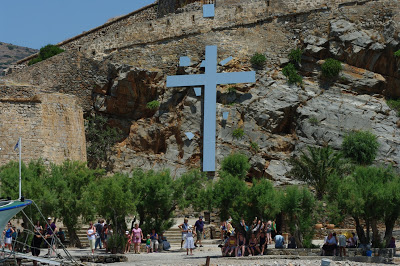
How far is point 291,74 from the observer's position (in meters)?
32.6

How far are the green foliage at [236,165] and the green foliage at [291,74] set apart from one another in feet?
15.6

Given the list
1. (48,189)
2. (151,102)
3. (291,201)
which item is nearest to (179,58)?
(151,102)

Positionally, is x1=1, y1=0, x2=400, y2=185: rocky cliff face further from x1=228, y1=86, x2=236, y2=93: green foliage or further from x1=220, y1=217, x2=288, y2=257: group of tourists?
x1=220, y1=217, x2=288, y2=257: group of tourists

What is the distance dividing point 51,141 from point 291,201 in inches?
496

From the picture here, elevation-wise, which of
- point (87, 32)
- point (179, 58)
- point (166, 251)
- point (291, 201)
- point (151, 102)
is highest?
point (87, 32)

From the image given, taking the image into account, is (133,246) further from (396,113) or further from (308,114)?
(396,113)

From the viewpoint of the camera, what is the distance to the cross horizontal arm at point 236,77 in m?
31.6

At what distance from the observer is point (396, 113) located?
31422 mm

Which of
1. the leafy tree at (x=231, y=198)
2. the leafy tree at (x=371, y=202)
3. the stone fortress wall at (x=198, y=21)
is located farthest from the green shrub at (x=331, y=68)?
the leafy tree at (x=231, y=198)

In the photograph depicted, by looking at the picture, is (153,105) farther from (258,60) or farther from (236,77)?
(258,60)

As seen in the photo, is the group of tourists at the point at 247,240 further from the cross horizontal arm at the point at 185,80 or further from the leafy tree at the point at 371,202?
the cross horizontal arm at the point at 185,80

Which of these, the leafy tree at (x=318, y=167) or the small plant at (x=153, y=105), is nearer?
the leafy tree at (x=318, y=167)

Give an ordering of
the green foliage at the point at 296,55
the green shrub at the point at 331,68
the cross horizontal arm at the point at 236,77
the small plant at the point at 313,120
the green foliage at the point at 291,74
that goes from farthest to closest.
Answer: the green foliage at the point at 296,55 → the green foliage at the point at 291,74 → the green shrub at the point at 331,68 → the cross horizontal arm at the point at 236,77 → the small plant at the point at 313,120

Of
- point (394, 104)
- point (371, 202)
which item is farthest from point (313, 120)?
point (371, 202)
